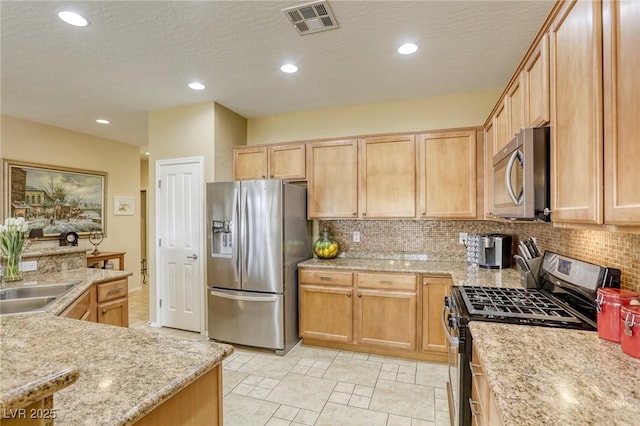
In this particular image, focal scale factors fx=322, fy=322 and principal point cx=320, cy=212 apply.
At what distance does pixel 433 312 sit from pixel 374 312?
21.7 inches

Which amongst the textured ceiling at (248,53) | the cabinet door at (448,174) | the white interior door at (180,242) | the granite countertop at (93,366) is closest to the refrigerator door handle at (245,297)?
the white interior door at (180,242)

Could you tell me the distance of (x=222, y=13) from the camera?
7.00ft

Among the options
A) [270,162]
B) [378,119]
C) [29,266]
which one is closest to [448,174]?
[378,119]

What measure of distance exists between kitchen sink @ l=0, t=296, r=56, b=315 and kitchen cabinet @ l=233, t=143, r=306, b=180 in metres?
2.26

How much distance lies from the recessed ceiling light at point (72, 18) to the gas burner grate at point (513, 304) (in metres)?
3.06

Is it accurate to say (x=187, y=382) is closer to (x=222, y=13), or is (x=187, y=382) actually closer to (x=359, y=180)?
(x=222, y=13)

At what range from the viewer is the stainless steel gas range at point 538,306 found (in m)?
1.50

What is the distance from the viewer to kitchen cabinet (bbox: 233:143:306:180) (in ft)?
12.1

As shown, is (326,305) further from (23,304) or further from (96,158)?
(96,158)

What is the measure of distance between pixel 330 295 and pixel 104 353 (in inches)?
93.7

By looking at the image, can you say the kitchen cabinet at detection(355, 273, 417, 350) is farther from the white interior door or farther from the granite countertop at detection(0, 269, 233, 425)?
the granite countertop at detection(0, 269, 233, 425)

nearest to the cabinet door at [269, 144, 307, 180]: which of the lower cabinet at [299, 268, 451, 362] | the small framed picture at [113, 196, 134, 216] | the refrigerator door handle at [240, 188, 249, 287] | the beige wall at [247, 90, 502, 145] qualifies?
the beige wall at [247, 90, 502, 145]

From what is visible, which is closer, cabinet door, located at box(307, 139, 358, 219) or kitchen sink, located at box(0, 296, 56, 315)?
A: kitchen sink, located at box(0, 296, 56, 315)

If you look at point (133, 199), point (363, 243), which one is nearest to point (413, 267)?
point (363, 243)
